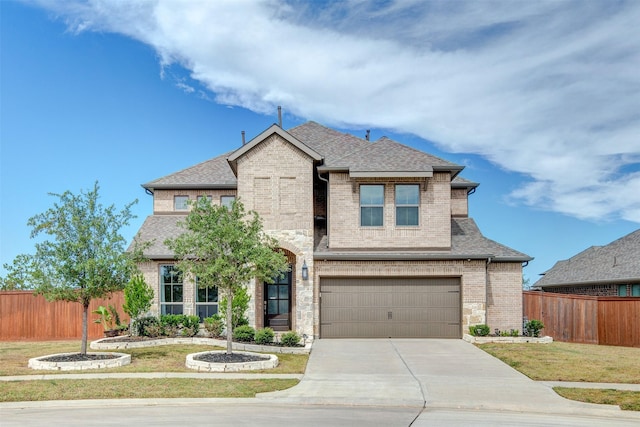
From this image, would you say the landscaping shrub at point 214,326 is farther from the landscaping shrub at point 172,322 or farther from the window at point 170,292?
the window at point 170,292

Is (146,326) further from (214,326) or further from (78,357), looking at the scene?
(78,357)

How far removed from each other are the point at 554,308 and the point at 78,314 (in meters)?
19.6

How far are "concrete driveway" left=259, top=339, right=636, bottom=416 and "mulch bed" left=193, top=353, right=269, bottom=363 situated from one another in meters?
1.57

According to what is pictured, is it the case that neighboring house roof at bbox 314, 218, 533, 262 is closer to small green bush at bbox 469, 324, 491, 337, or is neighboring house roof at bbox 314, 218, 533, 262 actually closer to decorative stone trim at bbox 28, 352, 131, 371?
small green bush at bbox 469, 324, 491, 337

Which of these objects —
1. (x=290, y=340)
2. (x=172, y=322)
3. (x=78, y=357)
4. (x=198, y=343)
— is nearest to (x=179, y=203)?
(x=172, y=322)

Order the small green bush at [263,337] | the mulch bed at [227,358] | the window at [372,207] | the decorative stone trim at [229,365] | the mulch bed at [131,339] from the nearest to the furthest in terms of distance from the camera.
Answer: the decorative stone trim at [229,365] < the mulch bed at [227,358] < the small green bush at [263,337] < the mulch bed at [131,339] < the window at [372,207]

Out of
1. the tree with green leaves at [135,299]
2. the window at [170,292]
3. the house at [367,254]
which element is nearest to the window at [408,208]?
the house at [367,254]

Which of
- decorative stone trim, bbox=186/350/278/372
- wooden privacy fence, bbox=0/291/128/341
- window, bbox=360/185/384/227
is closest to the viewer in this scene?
decorative stone trim, bbox=186/350/278/372

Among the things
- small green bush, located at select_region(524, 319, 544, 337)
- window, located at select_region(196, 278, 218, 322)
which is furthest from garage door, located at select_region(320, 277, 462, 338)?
window, located at select_region(196, 278, 218, 322)

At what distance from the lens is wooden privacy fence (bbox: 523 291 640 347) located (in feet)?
69.4

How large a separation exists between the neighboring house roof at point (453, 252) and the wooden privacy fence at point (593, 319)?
3985 millimetres

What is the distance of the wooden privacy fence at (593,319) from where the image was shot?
21.2 metres

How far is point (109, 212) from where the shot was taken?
615 inches

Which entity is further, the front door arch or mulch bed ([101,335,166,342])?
the front door arch
